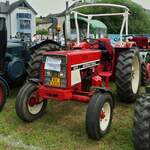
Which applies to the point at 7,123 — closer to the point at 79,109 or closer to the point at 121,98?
the point at 79,109

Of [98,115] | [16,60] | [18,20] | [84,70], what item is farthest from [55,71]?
[18,20]

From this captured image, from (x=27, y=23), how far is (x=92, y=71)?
4728 centimetres

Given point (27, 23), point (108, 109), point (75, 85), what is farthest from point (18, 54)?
point (27, 23)

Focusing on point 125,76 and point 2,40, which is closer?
point 125,76

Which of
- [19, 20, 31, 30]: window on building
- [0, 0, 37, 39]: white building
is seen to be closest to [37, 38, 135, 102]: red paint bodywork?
[0, 0, 37, 39]: white building

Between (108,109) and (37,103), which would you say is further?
(37,103)

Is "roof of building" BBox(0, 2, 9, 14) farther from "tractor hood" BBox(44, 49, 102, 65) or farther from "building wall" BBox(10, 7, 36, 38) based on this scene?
"tractor hood" BBox(44, 49, 102, 65)

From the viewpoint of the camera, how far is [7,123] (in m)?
5.91

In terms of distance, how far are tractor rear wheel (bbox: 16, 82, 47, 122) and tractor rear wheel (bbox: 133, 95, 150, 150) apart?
7.05 feet

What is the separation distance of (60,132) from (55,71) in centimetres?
97

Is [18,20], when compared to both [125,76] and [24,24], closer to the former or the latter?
[24,24]

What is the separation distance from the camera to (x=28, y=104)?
5828 mm

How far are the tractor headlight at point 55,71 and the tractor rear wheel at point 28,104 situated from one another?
320 mm

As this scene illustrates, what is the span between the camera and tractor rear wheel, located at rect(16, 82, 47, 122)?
5.67m
